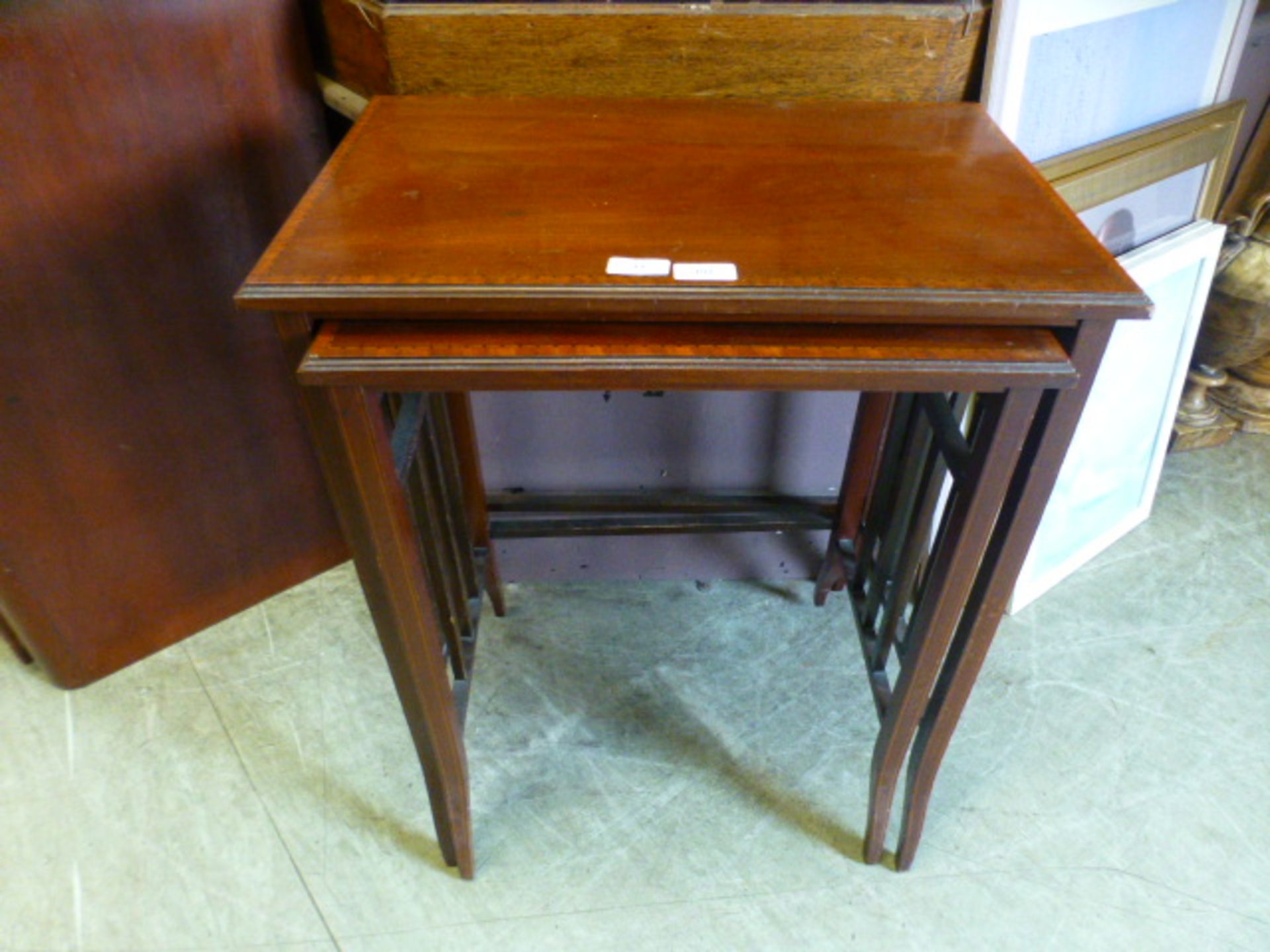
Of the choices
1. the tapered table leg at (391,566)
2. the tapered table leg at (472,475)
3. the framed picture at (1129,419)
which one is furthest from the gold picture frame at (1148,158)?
the tapered table leg at (391,566)

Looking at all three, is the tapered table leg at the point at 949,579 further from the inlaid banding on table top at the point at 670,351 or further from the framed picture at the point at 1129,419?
the framed picture at the point at 1129,419

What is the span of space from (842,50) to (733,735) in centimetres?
102

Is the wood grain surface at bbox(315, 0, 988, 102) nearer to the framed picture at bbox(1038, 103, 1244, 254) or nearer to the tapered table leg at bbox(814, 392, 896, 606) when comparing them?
the framed picture at bbox(1038, 103, 1244, 254)

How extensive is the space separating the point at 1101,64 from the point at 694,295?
97 centimetres

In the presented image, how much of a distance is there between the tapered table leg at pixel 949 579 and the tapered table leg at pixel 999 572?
16mm

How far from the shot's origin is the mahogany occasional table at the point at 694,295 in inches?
30.6

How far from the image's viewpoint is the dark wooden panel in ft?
3.83

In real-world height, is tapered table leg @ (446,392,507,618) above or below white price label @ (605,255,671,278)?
below

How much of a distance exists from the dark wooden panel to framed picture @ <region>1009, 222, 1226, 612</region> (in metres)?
1.33

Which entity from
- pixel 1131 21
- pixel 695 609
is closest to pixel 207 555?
pixel 695 609

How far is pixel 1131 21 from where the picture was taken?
1331 millimetres

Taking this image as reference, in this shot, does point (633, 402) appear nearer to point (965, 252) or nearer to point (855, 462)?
point (855, 462)

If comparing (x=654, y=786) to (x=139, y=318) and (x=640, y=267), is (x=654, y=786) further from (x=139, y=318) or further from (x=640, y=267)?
(x=139, y=318)

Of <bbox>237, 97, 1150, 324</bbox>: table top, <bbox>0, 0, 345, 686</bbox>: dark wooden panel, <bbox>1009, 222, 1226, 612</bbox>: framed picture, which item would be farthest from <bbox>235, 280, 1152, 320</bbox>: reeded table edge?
<bbox>1009, 222, 1226, 612</bbox>: framed picture
